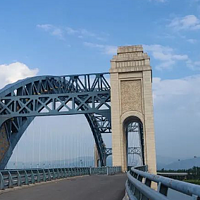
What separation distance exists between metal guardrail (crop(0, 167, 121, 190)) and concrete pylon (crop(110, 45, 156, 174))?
14.4ft

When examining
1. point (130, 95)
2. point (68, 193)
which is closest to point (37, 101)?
point (130, 95)

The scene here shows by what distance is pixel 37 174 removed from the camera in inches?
831

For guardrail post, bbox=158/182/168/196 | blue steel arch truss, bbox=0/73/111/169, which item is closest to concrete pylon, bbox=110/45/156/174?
blue steel arch truss, bbox=0/73/111/169

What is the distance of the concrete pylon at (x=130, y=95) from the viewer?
37.7m

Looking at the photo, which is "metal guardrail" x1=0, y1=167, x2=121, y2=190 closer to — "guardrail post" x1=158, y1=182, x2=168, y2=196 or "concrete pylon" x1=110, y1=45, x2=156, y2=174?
"concrete pylon" x1=110, y1=45, x2=156, y2=174

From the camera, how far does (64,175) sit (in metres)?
27.3

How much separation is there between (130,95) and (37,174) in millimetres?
20748

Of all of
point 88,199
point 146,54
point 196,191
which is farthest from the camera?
point 146,54

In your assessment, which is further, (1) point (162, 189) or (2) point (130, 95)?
(2) point (130, 95)

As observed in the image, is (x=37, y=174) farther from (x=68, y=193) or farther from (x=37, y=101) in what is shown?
(x=37, y=101)

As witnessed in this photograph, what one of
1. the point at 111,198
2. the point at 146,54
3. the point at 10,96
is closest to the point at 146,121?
the point at 146,54

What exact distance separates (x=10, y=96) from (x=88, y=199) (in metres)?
35.7

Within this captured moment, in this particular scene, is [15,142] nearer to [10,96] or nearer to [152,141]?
[10,96]

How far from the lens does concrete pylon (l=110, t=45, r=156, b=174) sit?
37.7 m
